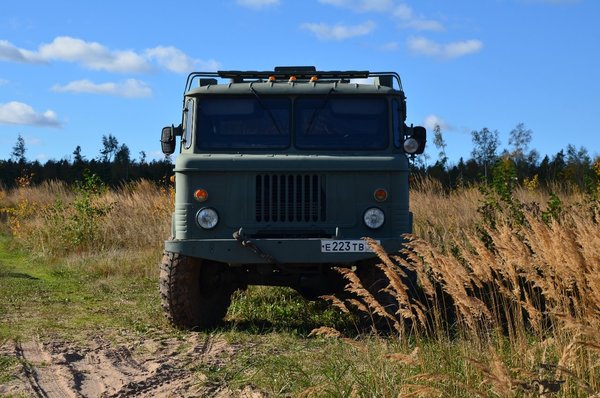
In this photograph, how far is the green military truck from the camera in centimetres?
728

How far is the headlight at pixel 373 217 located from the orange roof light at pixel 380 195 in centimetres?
9

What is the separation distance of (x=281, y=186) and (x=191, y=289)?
1243mm

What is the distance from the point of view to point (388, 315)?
474cm

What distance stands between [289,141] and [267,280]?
131 centimetres

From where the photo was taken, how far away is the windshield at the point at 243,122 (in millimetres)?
7777

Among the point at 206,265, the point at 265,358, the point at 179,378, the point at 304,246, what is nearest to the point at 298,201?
the point at 304,246

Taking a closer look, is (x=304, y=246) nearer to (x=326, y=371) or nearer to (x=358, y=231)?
(x=358, y=231)

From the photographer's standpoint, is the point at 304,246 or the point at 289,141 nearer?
the point at 304,246

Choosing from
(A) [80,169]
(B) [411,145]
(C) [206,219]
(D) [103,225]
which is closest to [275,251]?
(C) [206,219]

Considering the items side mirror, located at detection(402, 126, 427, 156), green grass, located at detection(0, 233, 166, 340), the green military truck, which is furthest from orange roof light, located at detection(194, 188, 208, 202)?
side mirror, located at detection(402, 126, 427, 156)

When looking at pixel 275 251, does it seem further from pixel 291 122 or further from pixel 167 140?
pixel 167 140

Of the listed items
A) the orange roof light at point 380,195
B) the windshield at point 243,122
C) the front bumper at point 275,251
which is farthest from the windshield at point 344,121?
the front bumper at point 275,251

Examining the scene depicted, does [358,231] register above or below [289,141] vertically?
below

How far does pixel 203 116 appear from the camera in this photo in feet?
25.7
